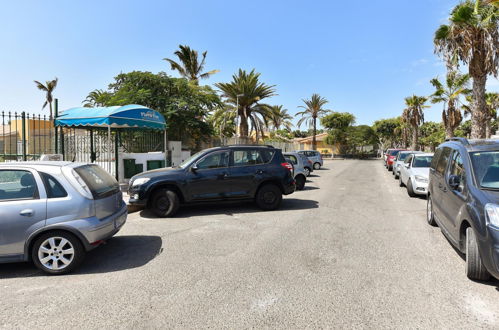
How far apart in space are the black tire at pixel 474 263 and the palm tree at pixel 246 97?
77.1 ft

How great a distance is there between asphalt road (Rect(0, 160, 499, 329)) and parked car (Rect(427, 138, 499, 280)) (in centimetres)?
36

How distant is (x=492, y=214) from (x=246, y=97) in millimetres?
25030

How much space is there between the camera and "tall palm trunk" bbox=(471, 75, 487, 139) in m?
15.3

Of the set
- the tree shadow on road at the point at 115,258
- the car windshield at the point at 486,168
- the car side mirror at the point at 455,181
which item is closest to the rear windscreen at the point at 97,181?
the tree shadow on road at the point at 115,258

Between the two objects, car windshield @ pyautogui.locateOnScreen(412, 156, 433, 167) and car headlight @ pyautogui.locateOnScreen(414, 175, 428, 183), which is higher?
car windshield @ pyautogui.locateOnScreen(412, 156, 433, 167)

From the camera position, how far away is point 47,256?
420 cm

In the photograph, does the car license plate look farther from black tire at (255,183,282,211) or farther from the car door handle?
black tire at (255,183,282,211)

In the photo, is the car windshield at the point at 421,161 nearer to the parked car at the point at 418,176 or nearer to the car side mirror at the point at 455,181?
the parked car at the point at 418,176

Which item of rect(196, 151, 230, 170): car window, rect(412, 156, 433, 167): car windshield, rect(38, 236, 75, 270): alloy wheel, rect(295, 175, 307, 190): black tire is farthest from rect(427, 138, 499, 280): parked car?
rect(295, 175, 307, 190): black tire

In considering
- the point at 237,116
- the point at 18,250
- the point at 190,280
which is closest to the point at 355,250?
the point at 190,280

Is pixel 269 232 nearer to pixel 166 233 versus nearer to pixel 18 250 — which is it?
pixel 166 233

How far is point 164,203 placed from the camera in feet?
24.5

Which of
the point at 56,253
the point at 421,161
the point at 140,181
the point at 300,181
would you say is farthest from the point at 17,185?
the point at 421,161

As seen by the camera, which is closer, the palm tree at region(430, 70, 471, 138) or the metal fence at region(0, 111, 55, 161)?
the metal fence at region(0, 111, 55, 161)
